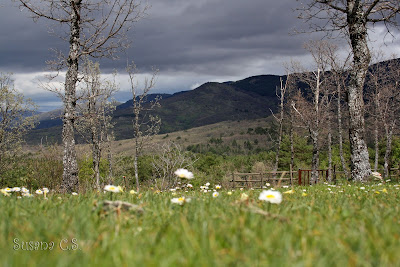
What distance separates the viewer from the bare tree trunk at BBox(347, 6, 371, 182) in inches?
488

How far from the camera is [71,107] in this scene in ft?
42.6

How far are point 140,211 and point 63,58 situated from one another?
12.6 metres

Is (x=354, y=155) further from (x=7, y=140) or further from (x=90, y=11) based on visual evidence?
(x=7, y=140)

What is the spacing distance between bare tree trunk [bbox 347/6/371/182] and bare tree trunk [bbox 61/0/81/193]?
35.1 ft

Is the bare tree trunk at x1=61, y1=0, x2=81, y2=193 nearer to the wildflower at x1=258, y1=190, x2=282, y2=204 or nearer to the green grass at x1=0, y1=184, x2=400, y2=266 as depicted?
the green grass at x1=0, y1=184, x2=400, y2=266

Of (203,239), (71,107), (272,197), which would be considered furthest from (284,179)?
(203,239)

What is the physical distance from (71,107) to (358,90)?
11.1m

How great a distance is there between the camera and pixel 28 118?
36.3m

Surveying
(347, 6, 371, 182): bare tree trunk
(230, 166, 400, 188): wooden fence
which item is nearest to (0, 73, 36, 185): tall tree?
(230, 166, 400, 188): wooden fence

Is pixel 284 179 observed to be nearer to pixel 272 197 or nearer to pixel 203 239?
pixel 272 197

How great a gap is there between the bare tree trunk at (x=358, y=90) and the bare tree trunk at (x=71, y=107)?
35.1 feet

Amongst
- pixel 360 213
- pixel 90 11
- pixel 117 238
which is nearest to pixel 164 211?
pixel 117 238

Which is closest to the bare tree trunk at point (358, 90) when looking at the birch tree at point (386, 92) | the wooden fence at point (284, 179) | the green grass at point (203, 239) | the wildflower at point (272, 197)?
the wooden fence at point (284, 179)

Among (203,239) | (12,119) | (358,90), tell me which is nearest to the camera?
(203,239)
